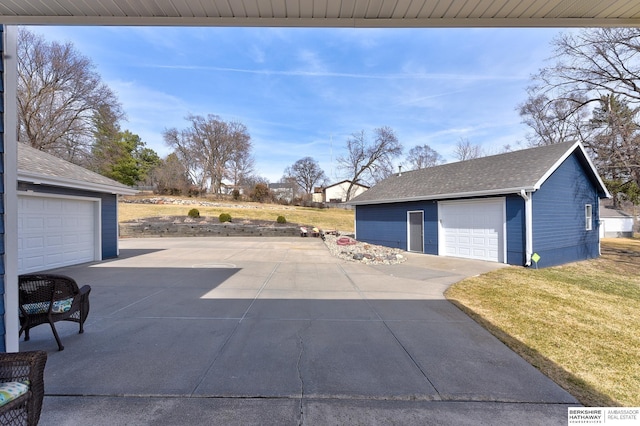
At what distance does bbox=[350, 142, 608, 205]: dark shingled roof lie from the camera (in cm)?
1034

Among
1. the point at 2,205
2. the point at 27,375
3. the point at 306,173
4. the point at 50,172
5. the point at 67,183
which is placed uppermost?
the point at 306,173

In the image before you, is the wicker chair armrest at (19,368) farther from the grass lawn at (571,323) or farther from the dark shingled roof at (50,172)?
the dark shingled roof at (50,172)

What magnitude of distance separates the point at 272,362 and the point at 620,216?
4244cm

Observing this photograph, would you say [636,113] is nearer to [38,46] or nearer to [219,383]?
[219,383]

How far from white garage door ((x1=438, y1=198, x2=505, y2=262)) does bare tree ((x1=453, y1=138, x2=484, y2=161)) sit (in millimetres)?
30200

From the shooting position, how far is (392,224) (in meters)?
15.3

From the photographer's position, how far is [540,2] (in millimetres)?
2334

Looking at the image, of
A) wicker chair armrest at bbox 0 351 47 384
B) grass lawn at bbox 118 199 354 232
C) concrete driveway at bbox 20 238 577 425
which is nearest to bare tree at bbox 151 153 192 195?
grass lawn at bbox 118 199 354 232

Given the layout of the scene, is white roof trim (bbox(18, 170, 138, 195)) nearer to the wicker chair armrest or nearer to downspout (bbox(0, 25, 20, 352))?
downspout (bbox(0, 25, 20, 352))

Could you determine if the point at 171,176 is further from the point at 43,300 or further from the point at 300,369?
the point at 300,369

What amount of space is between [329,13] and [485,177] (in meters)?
11.9

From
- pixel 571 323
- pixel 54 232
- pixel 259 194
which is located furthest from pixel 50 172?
pixel 259 194

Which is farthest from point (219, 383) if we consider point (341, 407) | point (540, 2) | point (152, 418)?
point (540, 2)

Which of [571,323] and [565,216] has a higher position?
[565,216]
